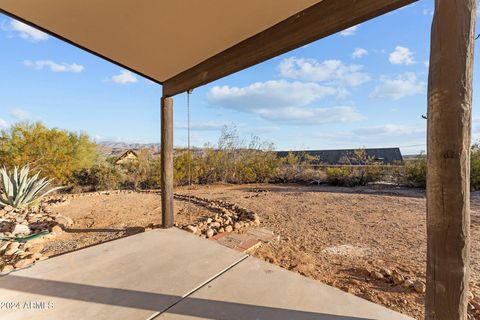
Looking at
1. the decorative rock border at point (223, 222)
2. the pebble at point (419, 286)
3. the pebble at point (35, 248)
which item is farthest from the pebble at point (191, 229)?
the pebble at point (419, 286)

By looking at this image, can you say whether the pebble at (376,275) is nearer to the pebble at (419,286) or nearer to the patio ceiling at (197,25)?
the pebble at (419,286)

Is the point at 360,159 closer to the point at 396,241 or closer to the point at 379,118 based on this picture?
the point at 379,118

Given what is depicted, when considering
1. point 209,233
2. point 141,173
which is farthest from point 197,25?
point 141,173

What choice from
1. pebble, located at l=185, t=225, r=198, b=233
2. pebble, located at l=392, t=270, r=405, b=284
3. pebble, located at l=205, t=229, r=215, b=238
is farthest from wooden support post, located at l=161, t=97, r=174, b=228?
pebble, located at l=392, t=270, r=405, b=284

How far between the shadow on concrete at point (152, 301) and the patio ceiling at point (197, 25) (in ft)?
5.52

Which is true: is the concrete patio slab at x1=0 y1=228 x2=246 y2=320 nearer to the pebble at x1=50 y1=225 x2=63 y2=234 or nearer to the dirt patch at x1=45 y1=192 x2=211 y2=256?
the dirt patch at x1=45 y1=192 x2=211 y2=256

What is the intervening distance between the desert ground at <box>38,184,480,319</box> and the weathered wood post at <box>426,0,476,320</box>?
0.79m

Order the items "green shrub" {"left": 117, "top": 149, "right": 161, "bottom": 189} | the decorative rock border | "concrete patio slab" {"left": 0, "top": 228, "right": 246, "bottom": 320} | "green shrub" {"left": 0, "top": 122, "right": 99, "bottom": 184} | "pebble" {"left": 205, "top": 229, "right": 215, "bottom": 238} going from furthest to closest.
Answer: "green shrub" {"left": 117, "top": 149, "right": 161, "bottom": 189}, "green shrub" {"left": 0, "top": 122, "right": 99, "bottom": 184}, the decorative rock border, "pebble" {"left": 205, "top": 229, "right": 215, "bottom": 238}, "concrete patio slab" {"left": 0, "top": 228, "right": 246, "bottom": 320}

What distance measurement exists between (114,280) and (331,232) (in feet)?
8.68

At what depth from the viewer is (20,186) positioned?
3.88 metres

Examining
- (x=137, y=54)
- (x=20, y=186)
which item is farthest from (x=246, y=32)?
(x=20, y=186)

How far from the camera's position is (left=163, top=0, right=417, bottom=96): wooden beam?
119 centimetres

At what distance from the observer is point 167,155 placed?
278 cm

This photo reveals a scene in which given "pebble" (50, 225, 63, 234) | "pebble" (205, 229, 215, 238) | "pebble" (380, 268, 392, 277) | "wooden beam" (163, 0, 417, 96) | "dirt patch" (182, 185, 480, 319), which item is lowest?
"dirt patch" (182, 185, 480, 319)
